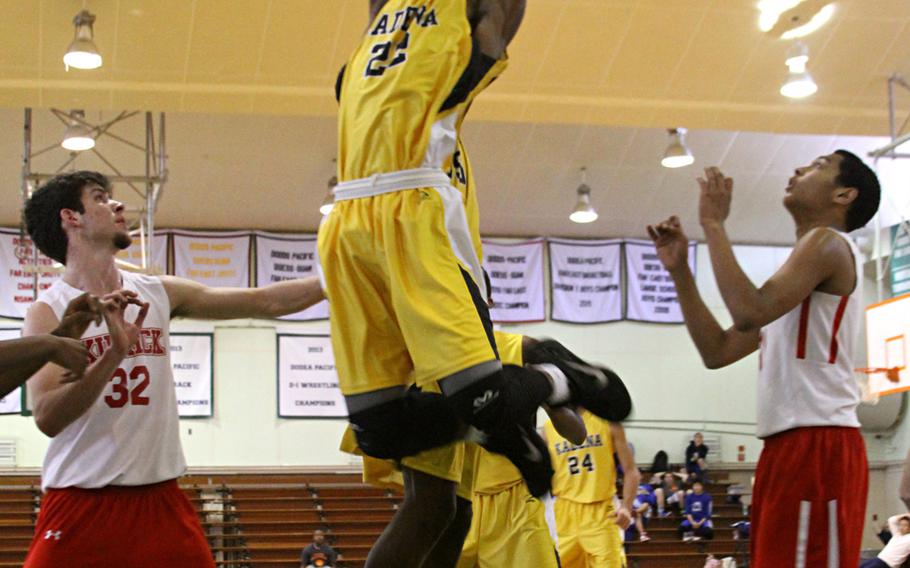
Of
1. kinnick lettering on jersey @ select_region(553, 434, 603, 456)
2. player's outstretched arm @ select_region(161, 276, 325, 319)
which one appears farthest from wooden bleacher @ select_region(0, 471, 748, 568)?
player's outstretched arm @ select_region(161, 276, 325, 319)

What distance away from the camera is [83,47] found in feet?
33.3

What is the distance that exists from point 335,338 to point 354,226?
1.18 feet

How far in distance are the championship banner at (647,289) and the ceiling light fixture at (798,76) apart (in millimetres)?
9035

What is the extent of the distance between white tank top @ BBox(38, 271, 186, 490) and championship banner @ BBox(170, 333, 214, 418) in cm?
1527

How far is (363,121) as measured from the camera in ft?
12.4

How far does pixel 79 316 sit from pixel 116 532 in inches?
29.8

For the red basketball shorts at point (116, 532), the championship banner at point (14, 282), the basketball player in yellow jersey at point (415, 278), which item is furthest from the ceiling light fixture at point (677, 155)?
the red basketball shorts at point (116, 532)

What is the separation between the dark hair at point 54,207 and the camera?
4.41m

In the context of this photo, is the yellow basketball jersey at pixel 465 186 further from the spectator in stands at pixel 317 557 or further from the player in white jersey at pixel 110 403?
the spectator in stands at pixel 317 557

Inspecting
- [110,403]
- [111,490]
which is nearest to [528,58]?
[110,403]

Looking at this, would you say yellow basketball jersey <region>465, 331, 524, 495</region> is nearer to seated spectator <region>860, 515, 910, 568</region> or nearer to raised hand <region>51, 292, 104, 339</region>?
raised hand <region>51, 292, 104, 339</region>

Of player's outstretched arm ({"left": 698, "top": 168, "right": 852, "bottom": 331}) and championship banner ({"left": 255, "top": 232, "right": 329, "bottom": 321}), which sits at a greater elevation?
championship banner ({"left": 255, "top": 232, "right": 329, "bottom": 321})

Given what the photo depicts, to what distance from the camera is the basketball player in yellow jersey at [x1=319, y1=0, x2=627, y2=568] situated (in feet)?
11.2

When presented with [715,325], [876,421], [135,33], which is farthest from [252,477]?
[715,325]
